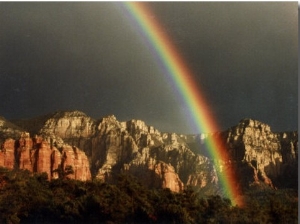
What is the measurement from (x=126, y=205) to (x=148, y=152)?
4.33 m

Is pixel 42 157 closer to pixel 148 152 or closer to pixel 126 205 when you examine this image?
pixel 148 152

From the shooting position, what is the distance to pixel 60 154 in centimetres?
2097

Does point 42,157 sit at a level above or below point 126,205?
above

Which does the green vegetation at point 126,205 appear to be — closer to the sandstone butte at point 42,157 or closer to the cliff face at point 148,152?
the cliff face at point 148,152

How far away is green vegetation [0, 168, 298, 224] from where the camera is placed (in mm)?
16094

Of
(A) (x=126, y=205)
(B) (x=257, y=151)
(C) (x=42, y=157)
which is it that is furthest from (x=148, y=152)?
(A) (x=126, y=205)

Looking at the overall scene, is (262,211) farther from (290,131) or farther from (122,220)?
(122,220)

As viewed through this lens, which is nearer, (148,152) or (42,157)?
(148,152)

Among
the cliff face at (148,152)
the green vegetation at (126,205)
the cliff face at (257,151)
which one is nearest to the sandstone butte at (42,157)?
the cliff face at (148,152)

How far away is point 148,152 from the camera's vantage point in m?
20.5

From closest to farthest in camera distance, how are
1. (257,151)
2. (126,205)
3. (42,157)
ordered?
(126,205) → (257,151) → (42,157)

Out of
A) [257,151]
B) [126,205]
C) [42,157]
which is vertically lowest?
[126,205]

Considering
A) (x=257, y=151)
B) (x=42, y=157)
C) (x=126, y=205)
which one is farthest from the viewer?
(x=42, y=157)

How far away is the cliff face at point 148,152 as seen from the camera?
61.9 ft
